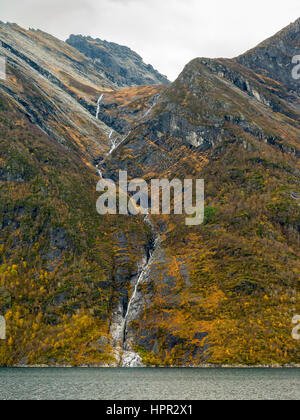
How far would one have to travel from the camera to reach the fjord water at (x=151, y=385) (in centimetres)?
5141

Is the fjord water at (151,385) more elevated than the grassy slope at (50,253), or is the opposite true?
the grassy slope at (50,253)

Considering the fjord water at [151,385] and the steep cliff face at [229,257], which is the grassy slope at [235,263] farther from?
the fjord water at [151,385]

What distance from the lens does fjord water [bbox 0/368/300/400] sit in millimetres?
51406

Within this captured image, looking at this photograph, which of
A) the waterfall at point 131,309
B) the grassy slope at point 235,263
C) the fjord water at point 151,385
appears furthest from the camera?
the waterfall at point 131,309

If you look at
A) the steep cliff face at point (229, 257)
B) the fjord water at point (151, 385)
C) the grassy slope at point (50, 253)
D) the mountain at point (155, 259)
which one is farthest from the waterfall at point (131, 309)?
the fjord water at point (151, 385)

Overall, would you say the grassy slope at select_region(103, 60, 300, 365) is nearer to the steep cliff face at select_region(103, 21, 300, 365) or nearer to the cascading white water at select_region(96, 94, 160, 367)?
the steep cliff face at select_region(103, 21, 300, 365)

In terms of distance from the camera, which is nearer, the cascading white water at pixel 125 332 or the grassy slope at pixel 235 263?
the grassy slope at pixel 235 263

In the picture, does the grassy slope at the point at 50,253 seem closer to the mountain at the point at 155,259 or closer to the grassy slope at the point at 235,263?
the mountain at the point at 155,259

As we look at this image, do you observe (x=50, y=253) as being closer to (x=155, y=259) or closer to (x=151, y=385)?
(x=155, y=259)

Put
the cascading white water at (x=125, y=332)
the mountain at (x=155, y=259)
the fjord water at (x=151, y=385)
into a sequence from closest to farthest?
the fjord water at (x=151, y=385)
the mountain at (x=155, y=259)
the cascading white water at (x=125, y=332)

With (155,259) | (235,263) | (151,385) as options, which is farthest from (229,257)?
(151,385)

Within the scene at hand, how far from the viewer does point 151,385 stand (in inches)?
2403

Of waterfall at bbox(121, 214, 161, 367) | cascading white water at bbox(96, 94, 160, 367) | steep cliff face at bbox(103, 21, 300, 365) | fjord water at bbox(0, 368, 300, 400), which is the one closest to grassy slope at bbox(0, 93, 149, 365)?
cascading white water at bbox(96, 94, 160, 367)

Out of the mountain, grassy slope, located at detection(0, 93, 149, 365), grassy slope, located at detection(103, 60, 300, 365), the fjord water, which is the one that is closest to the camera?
the fjord water
